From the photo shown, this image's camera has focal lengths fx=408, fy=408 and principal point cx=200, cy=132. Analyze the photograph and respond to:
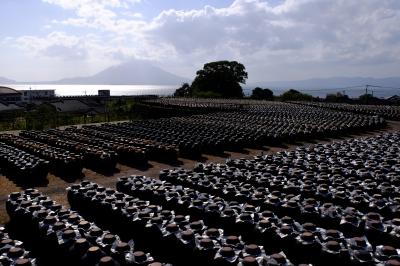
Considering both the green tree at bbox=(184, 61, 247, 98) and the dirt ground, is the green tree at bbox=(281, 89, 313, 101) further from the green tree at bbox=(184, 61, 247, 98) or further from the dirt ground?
Result: the dirt ground

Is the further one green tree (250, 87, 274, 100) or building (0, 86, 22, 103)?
building (0, 86, 22, 103)

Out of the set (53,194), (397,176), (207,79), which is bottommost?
(53,194)

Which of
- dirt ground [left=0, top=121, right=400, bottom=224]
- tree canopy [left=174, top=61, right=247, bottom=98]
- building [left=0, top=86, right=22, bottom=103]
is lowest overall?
dirt ground [left=0, top=121, right=400, bottom=224]

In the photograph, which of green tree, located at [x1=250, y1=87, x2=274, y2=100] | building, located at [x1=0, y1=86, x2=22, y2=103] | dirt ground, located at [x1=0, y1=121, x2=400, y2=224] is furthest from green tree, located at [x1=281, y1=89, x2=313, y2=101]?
building, located at [x1=0, y1=86, x2=22, y2=103]

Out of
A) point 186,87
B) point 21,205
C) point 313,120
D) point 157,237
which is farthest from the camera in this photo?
point 186,87

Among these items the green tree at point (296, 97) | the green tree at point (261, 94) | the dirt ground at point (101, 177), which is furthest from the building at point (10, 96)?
the dirt ground at point (101, 177)

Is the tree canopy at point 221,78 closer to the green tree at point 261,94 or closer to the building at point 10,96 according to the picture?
the green tree at point 261,94

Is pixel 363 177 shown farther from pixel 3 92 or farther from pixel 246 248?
pixel 3 92

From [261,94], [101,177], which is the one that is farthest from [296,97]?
[101,177]

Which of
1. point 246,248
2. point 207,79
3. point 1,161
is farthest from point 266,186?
point 207,79

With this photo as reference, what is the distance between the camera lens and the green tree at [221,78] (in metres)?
90.1

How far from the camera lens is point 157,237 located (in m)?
11.4

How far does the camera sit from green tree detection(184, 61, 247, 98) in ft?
296

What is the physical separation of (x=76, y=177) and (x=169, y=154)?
19.1 feet
